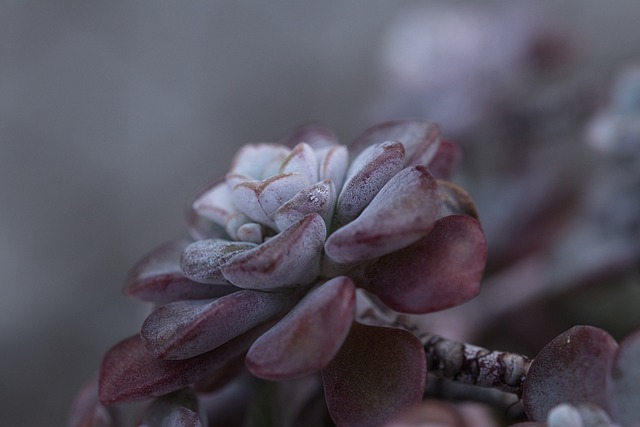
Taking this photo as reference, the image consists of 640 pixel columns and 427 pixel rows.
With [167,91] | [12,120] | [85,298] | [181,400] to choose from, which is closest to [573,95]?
[181,400]

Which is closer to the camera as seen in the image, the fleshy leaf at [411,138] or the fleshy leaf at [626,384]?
the fleshy leaf at [626,384]

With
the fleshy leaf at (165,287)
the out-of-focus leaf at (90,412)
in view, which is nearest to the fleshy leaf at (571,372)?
the fleshy leaf at (165,287)

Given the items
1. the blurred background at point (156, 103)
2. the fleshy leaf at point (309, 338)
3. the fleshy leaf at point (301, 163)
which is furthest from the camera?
the blurred background at point (156, 103)

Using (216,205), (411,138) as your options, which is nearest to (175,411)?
(216,205)

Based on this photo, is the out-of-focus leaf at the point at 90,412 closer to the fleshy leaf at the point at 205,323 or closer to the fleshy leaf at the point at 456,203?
the fleshy leaf at the point at 205,323

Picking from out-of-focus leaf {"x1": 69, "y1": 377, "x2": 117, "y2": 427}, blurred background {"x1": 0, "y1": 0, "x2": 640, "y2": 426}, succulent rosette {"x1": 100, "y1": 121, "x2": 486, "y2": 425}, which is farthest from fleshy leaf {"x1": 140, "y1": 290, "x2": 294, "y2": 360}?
blurred background {"x1": 0, "y1": 0, "x2": 640, "y2": 426}

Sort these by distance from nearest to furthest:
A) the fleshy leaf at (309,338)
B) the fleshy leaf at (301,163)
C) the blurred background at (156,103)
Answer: the fleshy leaf at (309,338), the fleshy leaf at (301,163), the blurred background at (156,103)

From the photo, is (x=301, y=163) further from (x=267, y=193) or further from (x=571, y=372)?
(x=571, y=372)
